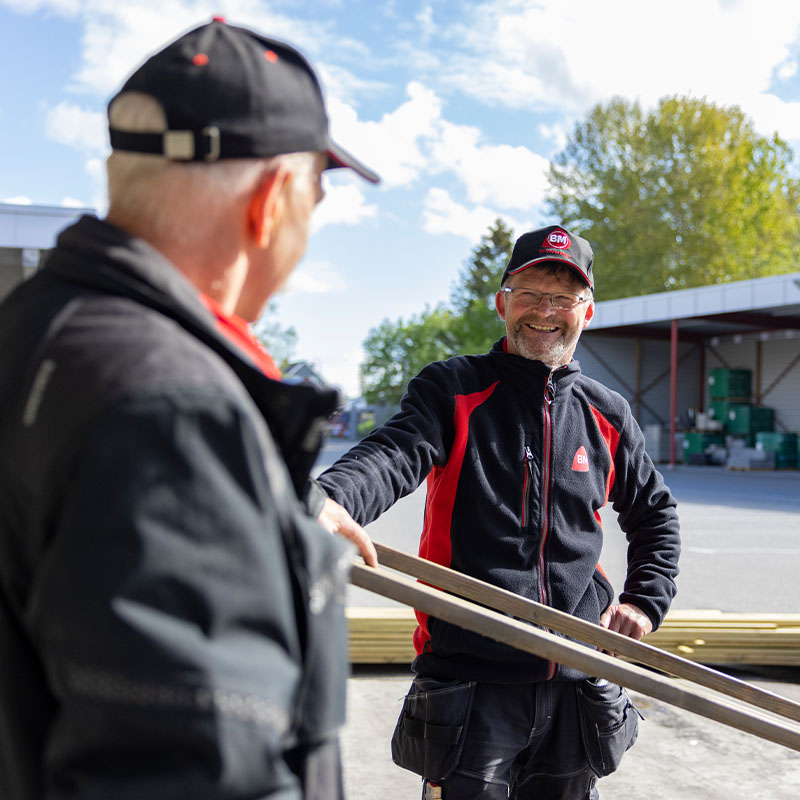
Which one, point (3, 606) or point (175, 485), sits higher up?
point (175, 485)

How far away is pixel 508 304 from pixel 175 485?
6.88 feet

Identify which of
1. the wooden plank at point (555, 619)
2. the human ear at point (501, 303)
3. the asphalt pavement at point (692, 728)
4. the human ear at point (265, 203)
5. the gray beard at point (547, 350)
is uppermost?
the human ear at point (501, 303)

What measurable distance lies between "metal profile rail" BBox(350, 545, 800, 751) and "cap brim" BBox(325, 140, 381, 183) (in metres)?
0.77

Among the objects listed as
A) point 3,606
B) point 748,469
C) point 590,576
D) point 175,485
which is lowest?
point 748,469

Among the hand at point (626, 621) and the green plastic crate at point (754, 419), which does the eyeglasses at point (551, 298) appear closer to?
the hand at point (626, 621)

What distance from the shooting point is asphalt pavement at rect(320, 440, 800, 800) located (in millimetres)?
4176

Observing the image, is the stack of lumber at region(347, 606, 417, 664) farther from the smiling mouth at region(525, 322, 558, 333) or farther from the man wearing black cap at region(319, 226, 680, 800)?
the smiling mouth at region(525, 322, 558, 333)

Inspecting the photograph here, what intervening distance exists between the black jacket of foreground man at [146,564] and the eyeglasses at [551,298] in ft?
6.10

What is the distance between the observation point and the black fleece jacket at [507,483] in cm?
244

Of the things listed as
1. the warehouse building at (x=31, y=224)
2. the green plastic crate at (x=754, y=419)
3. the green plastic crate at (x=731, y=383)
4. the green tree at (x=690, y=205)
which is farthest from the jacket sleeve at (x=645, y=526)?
the green tree at (x=690, y=205)

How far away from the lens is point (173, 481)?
860 mm

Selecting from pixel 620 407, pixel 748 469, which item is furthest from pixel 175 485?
pixel 748 469

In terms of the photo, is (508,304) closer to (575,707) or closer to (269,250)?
(575,707)

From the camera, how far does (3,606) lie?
38.4 inches
